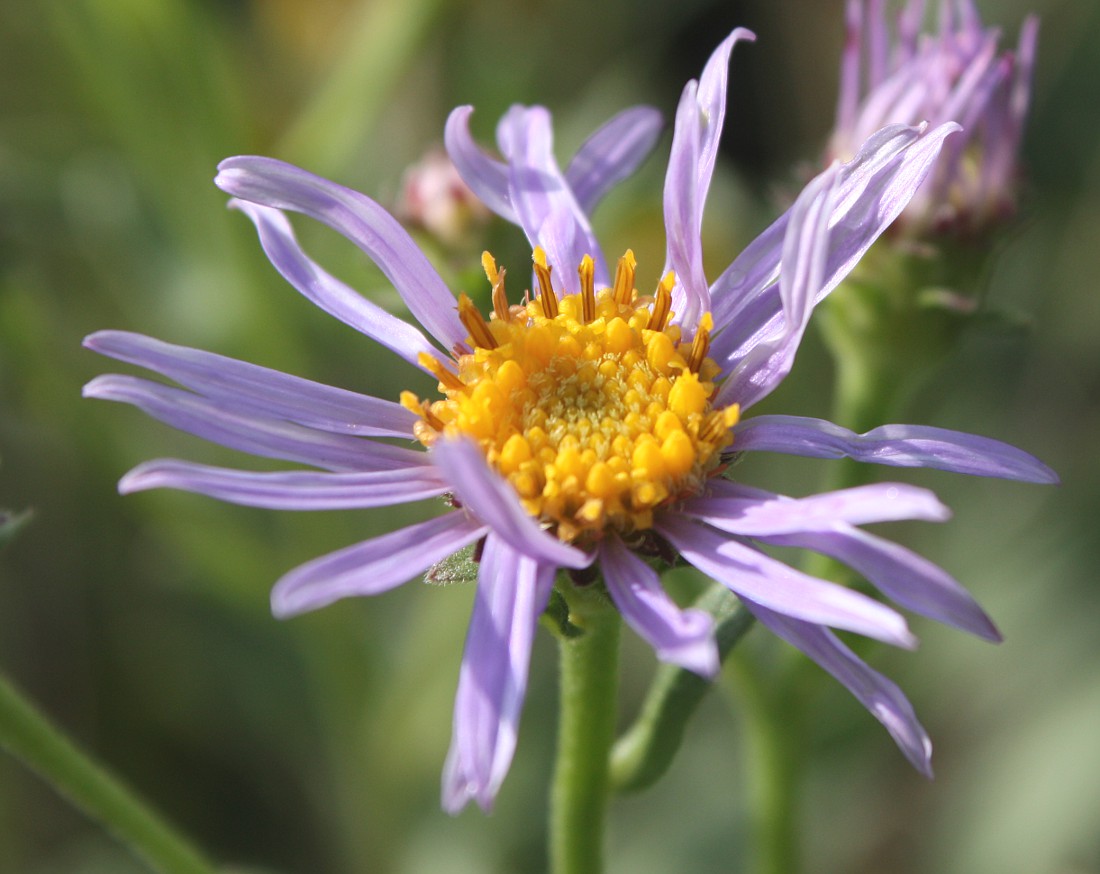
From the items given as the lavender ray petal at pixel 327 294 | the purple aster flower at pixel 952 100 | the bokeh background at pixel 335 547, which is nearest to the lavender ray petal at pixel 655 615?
the lavender ray petal at pixel 327 294

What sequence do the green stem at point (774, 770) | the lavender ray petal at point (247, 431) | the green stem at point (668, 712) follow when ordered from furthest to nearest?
the green stem at point (774, 770)
the green stem at point (668, 712)
the lavender ray petal at point (247, 431)

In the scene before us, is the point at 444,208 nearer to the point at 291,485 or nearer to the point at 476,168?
the point at 476,168

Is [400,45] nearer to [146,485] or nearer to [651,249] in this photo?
[651,249]

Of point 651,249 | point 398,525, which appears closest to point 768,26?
point 651,249

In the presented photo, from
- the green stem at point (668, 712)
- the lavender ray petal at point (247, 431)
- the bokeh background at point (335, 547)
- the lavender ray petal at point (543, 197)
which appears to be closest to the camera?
the lavender ray petal at point (247, 431)

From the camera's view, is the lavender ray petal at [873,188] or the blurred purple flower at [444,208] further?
the blurred purple flower at [444,208]

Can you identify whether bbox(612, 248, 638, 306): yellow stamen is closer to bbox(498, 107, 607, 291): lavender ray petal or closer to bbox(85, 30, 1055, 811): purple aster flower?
bbox(85, 30, 1055, 811): purple aster flower

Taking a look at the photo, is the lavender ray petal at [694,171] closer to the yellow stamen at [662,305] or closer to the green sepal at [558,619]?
the yellow stamen at [662,305]
